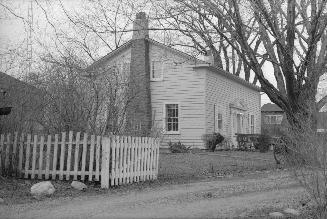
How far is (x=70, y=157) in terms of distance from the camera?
11.5 m

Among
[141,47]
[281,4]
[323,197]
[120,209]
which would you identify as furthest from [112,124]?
[141,47]

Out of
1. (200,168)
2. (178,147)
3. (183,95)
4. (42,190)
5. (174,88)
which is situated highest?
(174,88)

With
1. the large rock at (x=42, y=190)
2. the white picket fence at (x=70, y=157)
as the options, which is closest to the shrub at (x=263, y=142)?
the white picket fence at (x=70, y=157)

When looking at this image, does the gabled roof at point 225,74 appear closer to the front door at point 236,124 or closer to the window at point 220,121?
the front door at point 236,124

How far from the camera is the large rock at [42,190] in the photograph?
404 inches

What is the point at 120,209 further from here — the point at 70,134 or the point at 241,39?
the point at 241,39

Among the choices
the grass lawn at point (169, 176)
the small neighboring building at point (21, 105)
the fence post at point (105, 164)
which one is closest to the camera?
the grass lawn at point (169, 176)

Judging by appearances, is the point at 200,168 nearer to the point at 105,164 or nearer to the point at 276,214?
the point at 105,164

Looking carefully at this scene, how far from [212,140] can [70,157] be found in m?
15.7

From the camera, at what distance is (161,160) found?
61.6 ft

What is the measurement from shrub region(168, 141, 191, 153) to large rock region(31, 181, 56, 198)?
15.1 m

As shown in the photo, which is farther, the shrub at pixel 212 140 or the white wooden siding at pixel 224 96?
the white wooden siding at pixel 224 96

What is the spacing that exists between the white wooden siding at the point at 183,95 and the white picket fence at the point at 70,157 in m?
15.3

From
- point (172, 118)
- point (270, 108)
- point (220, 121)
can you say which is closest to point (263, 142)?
point (220, 121)
